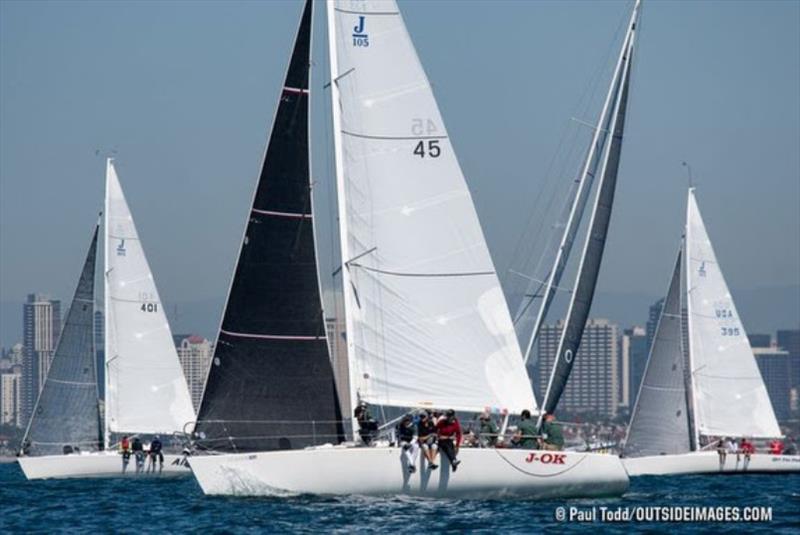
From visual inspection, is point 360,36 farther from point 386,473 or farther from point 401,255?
point 386,473

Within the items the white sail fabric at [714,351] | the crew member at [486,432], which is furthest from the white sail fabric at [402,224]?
the white sail fabric at [714,351]

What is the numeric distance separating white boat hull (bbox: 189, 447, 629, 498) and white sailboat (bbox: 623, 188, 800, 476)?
22.9 meters

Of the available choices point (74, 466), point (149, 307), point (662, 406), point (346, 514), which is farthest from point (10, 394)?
point (346, 514)

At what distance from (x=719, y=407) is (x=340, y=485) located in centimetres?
2767

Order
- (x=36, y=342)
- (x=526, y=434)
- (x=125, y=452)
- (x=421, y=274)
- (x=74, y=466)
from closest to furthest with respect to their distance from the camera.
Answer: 1. (x=526, y=434)
2. (x=421, y=274)
3. (x=74, y=466)
4. (x=125, y=452)
5. (x=36, y=342)

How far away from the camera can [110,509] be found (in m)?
34.6

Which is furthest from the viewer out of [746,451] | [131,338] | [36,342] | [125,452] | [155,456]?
[36,342]

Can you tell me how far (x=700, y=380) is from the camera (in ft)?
187

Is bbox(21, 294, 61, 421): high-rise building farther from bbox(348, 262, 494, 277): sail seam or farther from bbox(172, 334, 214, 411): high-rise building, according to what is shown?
bbox(348, 262, 494, 277): sail seam

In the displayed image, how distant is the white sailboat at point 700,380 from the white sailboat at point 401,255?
2232cm

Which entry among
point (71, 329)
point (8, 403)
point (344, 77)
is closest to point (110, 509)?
point (344, 77)

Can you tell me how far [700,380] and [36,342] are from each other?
116m

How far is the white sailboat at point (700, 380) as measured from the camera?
181 ft

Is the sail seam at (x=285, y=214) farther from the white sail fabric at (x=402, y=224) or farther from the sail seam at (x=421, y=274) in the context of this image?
the sail seam at (x=421, y=274)
